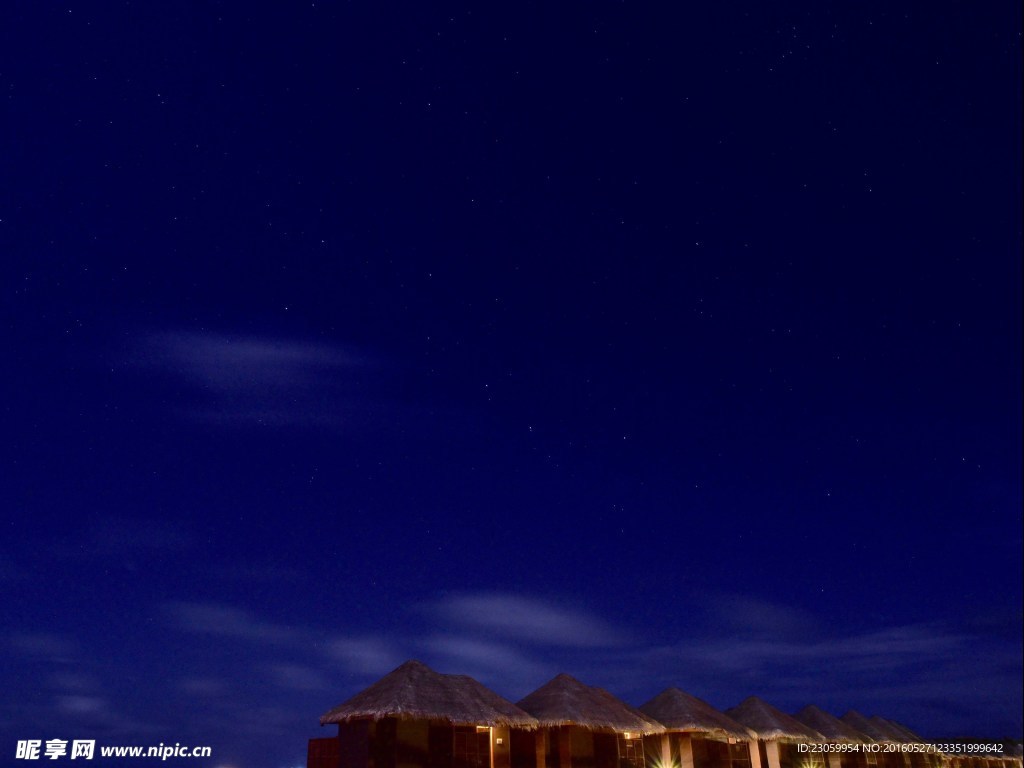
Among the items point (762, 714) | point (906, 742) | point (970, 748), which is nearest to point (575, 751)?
point (762, 714)

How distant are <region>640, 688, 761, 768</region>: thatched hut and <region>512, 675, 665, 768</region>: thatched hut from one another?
2.38 m

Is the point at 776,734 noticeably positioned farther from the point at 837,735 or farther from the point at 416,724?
the point at 416,724

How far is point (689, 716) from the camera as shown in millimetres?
29859

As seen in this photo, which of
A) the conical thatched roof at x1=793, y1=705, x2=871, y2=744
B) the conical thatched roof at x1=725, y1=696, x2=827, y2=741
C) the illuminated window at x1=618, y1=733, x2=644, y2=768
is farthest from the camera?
the conical thatched roof at x1=793, y1=705, x2=871, y2=744

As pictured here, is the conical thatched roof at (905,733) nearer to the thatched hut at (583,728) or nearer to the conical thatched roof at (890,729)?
the conical thatched roof at (890,729)

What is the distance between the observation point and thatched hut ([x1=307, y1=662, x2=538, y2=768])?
69.8 feet

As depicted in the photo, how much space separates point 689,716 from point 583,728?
609 cm

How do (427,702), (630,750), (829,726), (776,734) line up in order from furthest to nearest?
(829,726)
(776,734)
(630,750)
(427,702)

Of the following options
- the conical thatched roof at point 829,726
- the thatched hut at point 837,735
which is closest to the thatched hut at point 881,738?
the thatched hut at point 837,735

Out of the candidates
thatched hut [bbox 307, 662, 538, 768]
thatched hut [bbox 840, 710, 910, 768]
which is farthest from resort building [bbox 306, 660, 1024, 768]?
thatched hut [bbox 840, 710, 910, 768]

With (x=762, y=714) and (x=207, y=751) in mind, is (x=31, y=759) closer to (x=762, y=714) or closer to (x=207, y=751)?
(x=207, y=751)

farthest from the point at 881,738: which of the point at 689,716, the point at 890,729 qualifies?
the point at 689,716

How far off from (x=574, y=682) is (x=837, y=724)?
16289 millimetres

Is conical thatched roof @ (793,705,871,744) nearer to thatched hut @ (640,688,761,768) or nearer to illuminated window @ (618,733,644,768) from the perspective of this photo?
thatched hut @ (640,688,761,768)
